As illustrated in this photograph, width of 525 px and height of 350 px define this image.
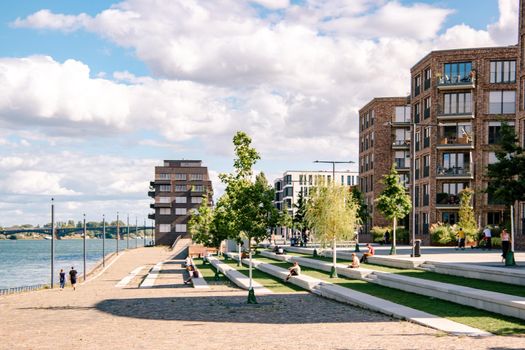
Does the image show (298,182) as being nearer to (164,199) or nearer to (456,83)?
(164,199)

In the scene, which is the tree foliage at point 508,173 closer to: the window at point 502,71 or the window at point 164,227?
the window at point 502,71

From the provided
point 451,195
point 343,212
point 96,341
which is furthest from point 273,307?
point 451,195

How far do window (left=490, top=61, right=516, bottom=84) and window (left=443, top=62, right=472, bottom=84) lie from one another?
2.08 meters

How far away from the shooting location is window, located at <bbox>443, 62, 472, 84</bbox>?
2429 inches

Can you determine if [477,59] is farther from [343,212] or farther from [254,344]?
[254,344]

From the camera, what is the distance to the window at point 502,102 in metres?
60.9

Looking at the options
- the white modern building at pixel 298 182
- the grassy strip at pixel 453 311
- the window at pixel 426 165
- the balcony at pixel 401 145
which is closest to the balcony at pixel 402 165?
the balcony at pixel 401 145

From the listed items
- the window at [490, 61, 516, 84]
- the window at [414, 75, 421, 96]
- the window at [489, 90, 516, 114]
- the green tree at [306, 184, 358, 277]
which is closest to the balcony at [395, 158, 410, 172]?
the window at [414, 75, 421, 96]

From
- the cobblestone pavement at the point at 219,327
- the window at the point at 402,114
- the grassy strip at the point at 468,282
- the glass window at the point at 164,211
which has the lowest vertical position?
the cobblestone pavement at the point at 219,327

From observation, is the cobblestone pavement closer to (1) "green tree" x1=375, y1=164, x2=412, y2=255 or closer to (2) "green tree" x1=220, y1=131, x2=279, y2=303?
(2) "green tree" x1=220, y1=131, x2=279, y2=303

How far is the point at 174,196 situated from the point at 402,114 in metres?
75.4

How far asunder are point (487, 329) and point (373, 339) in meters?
2.90

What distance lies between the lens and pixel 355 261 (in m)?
36.1

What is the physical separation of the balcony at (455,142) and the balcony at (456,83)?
4482 mm
